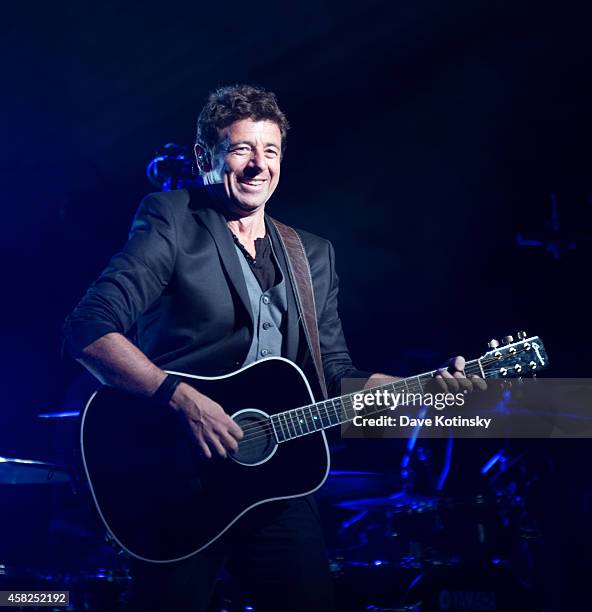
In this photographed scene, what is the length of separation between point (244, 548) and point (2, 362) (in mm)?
4552

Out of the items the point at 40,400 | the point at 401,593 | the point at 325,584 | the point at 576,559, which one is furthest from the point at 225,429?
the point at 40,400

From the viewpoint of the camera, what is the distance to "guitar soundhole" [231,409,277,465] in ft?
8.77

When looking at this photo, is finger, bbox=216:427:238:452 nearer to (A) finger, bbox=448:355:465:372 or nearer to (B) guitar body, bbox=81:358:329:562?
(B) guitar body, bbox=81:358:329:562

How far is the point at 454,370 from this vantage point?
2984mm

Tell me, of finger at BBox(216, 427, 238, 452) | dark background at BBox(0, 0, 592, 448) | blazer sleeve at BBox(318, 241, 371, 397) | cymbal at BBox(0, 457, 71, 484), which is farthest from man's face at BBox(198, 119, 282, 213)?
dark background at BBox(0, 0, 592, 448)

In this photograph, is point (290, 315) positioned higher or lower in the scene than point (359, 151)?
lower

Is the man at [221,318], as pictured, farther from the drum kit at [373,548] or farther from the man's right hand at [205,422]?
the drum kit at [373,548]

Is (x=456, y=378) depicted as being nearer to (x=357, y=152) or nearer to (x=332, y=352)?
(x=332, y=352)

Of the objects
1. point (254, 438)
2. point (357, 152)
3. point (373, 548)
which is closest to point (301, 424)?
point (254, 438)

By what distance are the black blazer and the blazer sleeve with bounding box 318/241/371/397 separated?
0.18 metres

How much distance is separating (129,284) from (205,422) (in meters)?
0.60

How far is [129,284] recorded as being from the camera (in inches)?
106

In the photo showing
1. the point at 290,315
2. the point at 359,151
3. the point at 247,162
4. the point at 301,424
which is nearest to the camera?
the point at 301,424

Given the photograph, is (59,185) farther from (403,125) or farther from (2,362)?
(403,125)
